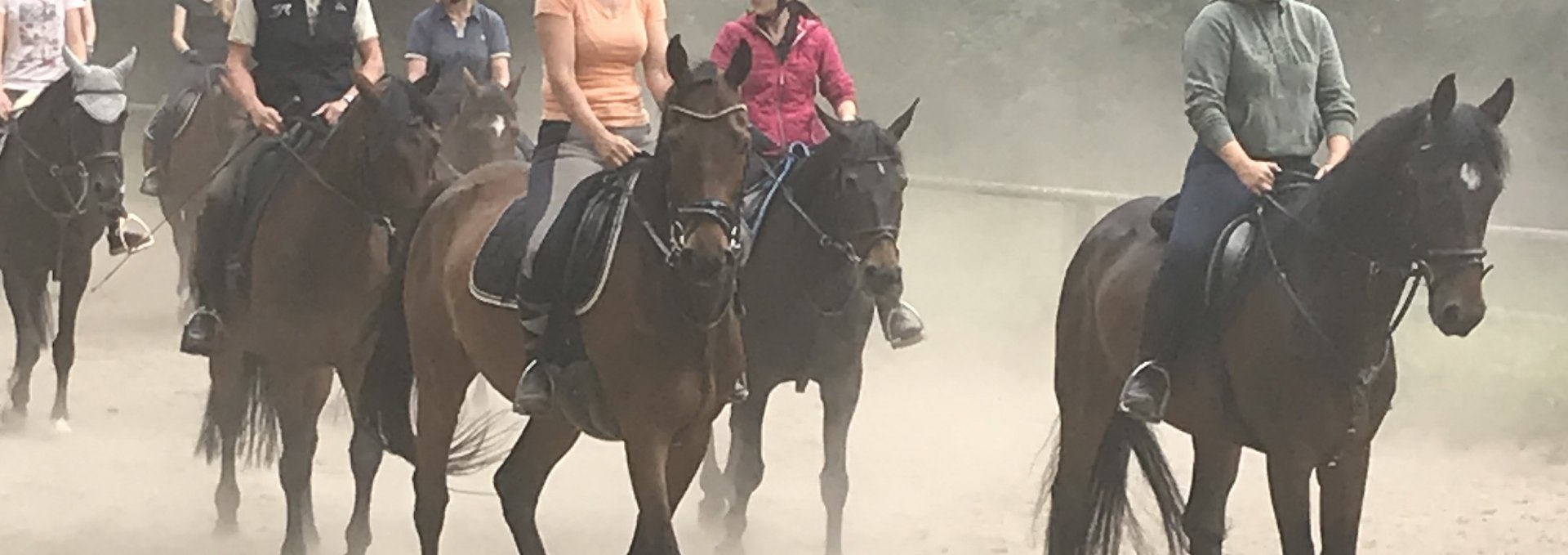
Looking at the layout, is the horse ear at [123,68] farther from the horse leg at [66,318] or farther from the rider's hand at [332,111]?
the rider's hand at [332,111]

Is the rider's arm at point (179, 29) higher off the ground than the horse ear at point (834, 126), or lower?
lower

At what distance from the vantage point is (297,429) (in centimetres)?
555

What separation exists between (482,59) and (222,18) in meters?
2.62

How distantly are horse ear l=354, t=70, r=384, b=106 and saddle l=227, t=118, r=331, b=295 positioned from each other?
417 mm

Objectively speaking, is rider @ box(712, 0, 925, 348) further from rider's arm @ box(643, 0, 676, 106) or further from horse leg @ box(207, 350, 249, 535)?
horse leg @ box(207, 350, 249, 535)

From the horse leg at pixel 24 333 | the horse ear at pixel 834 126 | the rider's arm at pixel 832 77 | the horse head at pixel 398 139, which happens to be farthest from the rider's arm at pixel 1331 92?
the horse leg at pixel 24 333

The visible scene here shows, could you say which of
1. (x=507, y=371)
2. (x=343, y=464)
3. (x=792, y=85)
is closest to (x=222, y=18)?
(x=343, y=464)

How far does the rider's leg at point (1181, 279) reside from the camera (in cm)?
426

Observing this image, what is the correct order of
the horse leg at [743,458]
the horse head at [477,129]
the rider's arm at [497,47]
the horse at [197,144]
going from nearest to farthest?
the horse leg at [743,458]
the horse head at [477,129]
the rider's arm at [497,47]
the horse at [197,144]

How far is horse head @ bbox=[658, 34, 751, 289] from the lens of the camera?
3.57m

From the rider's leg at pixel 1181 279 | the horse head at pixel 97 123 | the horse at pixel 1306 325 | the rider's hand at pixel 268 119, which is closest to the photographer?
the horse at pixel 1306 325

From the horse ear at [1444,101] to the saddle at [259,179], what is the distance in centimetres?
325

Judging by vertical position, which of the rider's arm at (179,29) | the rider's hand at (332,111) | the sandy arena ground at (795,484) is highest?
the rider's hand at (332,111)

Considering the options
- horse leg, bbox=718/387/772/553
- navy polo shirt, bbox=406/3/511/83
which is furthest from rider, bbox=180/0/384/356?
navy polo shirt, bbox=406/3/511/83
